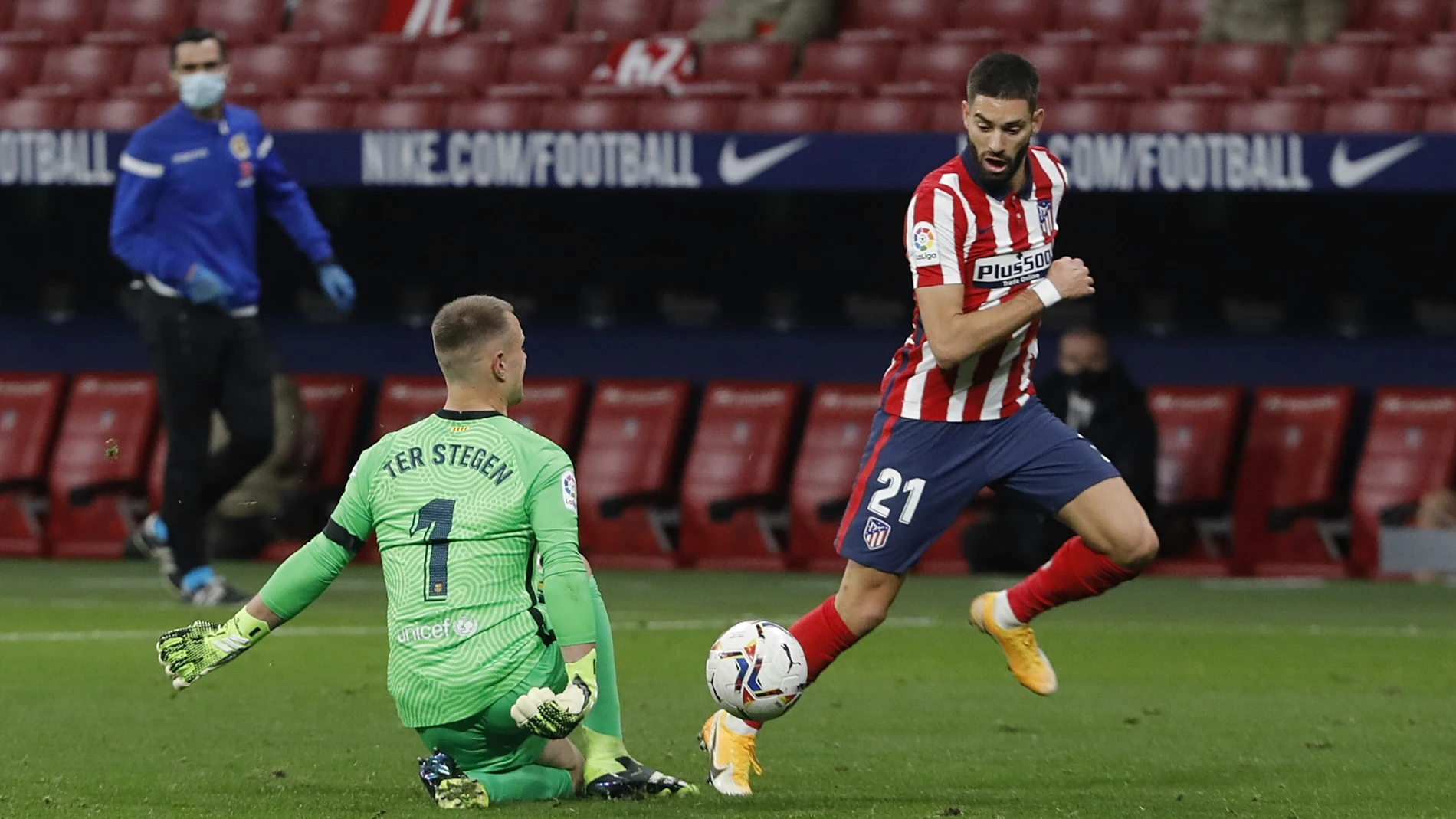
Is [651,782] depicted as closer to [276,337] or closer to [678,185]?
[678,185]

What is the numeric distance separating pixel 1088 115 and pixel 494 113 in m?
3.43

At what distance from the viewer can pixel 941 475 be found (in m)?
6.23

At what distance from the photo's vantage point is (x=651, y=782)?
5617 millimetres

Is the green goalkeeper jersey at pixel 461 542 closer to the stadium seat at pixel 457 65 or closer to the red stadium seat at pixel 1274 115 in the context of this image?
the red stadium seat at pixel 1274 115

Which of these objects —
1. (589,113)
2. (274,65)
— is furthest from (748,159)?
(274,65)

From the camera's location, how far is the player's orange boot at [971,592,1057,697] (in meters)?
6.51

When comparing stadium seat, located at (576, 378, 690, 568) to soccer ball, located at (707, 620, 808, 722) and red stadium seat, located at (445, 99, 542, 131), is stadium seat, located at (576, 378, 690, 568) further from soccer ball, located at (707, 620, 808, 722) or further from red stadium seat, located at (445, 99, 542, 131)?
soccer ball, located at (707, 620, 808, 722)

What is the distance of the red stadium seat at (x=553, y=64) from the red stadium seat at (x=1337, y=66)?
422 cm

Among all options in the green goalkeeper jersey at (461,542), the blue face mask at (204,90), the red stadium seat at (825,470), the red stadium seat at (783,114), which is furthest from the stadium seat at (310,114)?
the green goalkeeper jersey at (461,542)

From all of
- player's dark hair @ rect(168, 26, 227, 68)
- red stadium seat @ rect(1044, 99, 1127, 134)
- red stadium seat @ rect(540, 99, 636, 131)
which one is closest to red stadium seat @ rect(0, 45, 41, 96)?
red stadium seat @ rect(540, 99, 636, 131)

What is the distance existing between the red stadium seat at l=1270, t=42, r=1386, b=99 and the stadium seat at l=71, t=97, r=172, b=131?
6.39 m

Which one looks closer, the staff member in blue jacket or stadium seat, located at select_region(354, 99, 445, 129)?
the staff member in blue jacket

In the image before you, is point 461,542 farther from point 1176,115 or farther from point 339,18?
point 339,18

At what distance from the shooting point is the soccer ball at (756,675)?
591 cm
